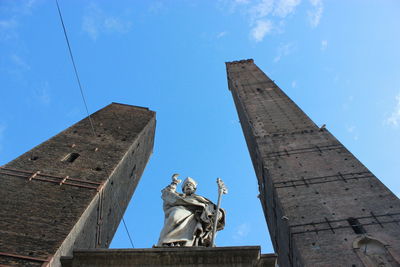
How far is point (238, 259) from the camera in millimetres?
3691

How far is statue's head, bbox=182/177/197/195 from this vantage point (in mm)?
5121

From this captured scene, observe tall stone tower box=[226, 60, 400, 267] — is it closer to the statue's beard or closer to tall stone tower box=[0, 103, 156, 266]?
tall stone tower box=[0, 103, 156, 266]

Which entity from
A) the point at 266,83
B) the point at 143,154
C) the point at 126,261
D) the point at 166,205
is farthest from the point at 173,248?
the point at 266,83

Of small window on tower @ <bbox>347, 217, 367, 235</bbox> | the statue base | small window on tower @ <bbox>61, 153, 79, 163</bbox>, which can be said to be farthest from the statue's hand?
small window on tower @ <bbox>61, 153, 79, 163</bbox>

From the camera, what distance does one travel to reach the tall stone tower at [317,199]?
9.46 meters

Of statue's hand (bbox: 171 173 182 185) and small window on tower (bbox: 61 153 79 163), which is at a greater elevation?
small window on tower (bbox: 61 153 79 163)

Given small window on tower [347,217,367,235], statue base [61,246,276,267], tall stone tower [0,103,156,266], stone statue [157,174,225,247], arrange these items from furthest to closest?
small window on tower [347,217,367,235] < tall stone tower [0,103,156,266] < stone statue [157,174,225,247] < statue base [61,246,276,267]

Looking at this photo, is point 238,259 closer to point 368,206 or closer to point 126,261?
point 126,261

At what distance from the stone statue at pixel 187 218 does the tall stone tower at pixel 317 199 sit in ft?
16.9

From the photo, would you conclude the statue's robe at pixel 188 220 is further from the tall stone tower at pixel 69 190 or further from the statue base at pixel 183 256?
the tall stone tower at pixel 69 190

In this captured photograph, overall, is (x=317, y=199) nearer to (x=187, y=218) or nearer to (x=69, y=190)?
(x=69, y=190)

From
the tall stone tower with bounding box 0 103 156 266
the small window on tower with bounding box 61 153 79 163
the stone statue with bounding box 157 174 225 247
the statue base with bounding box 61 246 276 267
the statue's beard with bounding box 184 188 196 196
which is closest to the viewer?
the statue base with bounding box 61 246 276 267

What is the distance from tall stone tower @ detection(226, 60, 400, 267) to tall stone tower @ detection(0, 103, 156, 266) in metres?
4.80

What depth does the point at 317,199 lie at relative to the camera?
11.4 m
